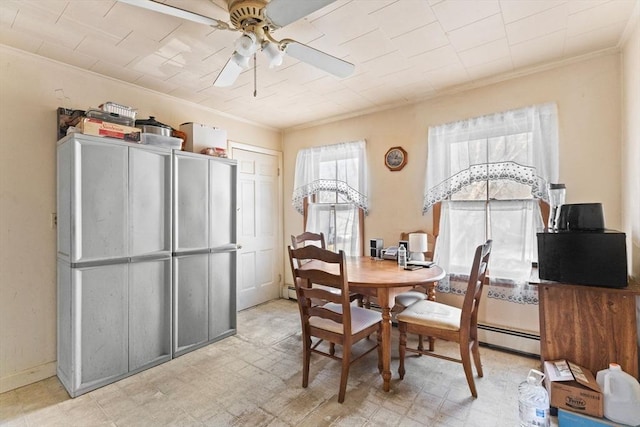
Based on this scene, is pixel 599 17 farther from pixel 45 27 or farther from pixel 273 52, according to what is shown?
pixel 45 27

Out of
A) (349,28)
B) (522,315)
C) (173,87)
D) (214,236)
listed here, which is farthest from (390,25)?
(522,315)

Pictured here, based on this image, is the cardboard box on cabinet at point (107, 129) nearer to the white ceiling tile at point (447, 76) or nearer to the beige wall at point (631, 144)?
the white ceiling tile at point (447, 76)

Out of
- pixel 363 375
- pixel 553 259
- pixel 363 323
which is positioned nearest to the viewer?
pixel 553 259

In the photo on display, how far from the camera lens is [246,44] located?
5.36ft

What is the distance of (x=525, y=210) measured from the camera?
2.59m

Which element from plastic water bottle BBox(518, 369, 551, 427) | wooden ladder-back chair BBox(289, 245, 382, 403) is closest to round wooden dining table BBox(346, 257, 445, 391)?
wooden ladder-back chair BBox(289, 245, 382, 403)

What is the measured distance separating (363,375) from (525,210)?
2.01m

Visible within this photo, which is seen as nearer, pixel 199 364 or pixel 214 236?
pixel 199 364

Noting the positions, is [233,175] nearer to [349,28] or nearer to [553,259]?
[349,28]

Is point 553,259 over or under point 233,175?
under

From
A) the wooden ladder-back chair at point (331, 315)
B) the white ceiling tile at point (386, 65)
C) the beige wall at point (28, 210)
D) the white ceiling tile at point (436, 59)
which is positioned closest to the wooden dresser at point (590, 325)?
the wooden ladder-back chair at point (331, 315)

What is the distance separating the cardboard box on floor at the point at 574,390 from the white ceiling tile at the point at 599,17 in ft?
7.18

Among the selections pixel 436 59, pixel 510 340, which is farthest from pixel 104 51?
pixel 510 340

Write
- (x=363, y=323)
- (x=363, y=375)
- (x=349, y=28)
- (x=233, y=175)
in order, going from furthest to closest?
(x=233, y=175) → (x=363, y=375) → (x=363, y=323) → (x=349, y=28)
